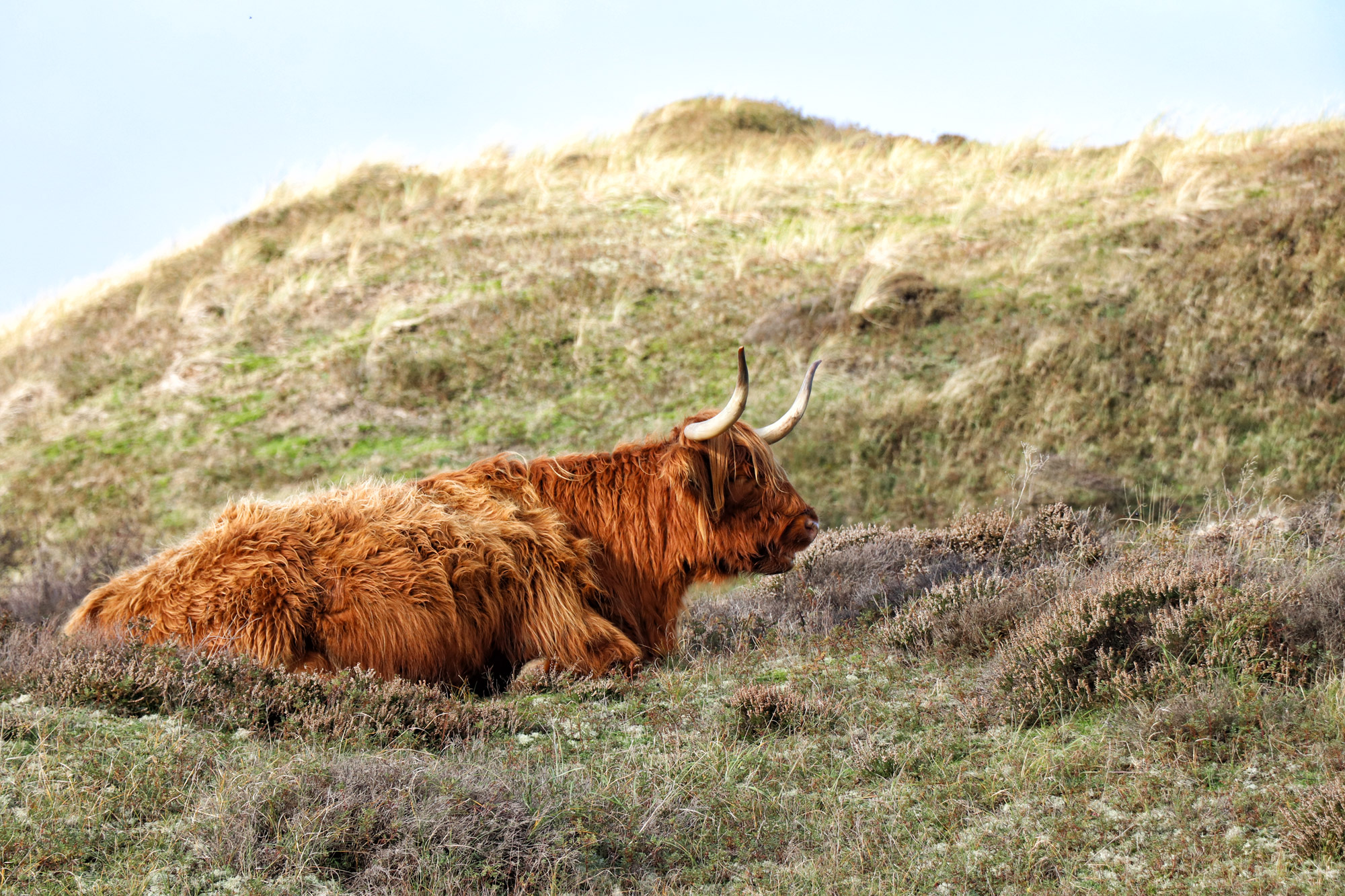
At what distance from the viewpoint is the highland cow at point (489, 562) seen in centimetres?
470

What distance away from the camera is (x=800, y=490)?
447 inches

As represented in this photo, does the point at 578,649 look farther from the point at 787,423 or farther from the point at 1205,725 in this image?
the point at 1205,725

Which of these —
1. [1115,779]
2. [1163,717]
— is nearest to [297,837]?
[1115,779]

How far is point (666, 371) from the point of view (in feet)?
46.9

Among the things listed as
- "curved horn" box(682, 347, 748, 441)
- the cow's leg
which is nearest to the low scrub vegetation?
the cow's leg

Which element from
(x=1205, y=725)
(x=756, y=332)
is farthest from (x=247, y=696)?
(x=756, y=332)

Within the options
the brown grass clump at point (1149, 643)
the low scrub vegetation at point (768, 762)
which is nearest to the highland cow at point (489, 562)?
the low scrub vegetation at point (768, 762)

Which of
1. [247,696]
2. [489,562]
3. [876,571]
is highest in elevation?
[489,562]

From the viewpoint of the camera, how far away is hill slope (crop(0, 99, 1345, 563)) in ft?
37.0

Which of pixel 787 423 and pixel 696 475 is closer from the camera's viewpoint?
pixel 696 475

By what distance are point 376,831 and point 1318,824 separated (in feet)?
8.54

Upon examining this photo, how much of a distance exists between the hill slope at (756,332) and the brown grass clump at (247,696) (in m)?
7.18

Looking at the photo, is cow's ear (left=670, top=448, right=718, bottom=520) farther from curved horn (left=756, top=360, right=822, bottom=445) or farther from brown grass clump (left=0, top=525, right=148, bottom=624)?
brown grass clump (left=0, top=525, right=148, bottom=624)

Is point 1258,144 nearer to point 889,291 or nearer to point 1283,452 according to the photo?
point 889,291
